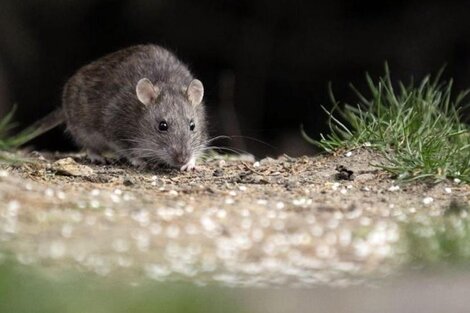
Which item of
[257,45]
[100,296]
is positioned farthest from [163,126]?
[257,45]

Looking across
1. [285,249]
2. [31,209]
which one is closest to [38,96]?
[31,209]

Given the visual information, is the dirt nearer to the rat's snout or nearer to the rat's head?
the rat's snout

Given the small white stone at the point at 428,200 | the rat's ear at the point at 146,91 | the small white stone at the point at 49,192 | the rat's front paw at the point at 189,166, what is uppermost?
the rat's ear at the point at 146,91

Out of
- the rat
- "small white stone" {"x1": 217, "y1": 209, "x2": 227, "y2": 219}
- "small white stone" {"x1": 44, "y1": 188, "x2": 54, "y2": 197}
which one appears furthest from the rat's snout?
"small white stone" {"x1": 217, "y1": 209, "x2": 227, "y2": 219}

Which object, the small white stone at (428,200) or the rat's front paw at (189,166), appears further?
the rat's front paw at (189,166)

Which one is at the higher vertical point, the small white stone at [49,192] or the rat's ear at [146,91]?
the rat's ear at [146,91]

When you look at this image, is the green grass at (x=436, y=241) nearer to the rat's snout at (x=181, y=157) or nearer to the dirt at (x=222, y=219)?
the dirt at (x=222, y=219)

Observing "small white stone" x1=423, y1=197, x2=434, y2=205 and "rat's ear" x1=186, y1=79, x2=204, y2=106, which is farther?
"rat's ear" x1=186, y1=79, x2=204, y2=106

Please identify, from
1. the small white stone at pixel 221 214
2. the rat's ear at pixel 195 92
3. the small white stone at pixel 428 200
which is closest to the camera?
the small white stone at pixel 221 214

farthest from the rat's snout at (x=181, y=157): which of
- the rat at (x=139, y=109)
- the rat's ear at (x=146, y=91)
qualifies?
the rat's ear at (x=146, y=91)
